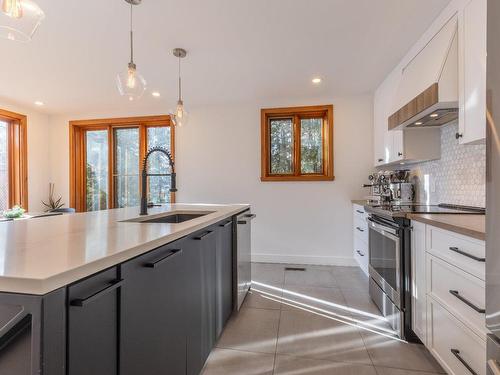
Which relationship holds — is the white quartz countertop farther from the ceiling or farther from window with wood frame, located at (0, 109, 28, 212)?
window with wood frame, located at (0, 109, 28, 212)

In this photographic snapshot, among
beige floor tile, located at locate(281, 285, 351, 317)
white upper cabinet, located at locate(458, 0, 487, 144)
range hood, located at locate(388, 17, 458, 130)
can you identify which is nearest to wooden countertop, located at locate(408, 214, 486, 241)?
white upper cabinet, located at locate(458, 0, 487, 144)

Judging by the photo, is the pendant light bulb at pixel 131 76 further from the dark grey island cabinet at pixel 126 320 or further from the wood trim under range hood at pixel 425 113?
the wood trim under range hood at pixel 425 113

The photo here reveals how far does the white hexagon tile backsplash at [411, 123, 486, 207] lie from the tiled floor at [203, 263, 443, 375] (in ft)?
3.88

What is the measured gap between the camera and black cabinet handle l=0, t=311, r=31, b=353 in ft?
1.86

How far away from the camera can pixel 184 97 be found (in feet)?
12.8

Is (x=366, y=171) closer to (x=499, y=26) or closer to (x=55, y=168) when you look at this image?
(x=499, y=26)

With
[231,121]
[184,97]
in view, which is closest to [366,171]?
[231,121]

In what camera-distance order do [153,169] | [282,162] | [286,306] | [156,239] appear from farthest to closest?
[153,169], [282,162], [286,306], [156,239]

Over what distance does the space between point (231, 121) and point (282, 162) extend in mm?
1030

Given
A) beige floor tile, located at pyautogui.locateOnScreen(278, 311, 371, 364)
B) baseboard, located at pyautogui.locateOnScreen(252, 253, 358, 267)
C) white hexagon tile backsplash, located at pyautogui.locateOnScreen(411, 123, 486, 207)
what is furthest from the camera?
baseboard, located at pyautogui.locateOnScreen(252, 253, 358, 267)

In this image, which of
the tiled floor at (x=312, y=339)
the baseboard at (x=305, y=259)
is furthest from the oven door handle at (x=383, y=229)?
the baseboard at (x=305, y=259)

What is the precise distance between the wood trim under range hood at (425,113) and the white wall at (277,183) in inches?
50.5

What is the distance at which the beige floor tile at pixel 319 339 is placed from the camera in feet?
5.74

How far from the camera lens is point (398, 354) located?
5.71ft
